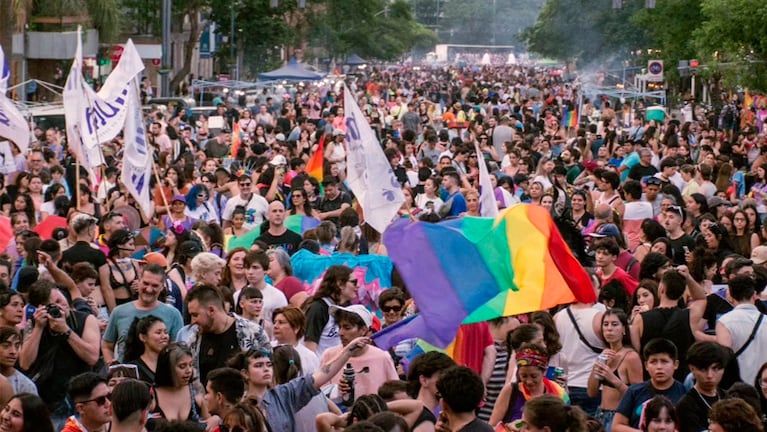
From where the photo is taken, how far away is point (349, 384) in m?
9.15

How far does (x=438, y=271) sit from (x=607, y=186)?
735 centimetres

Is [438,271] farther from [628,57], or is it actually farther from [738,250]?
[628,57]

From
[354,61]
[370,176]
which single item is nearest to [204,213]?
[370,176]

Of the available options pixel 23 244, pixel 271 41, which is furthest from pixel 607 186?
pixel 271 41

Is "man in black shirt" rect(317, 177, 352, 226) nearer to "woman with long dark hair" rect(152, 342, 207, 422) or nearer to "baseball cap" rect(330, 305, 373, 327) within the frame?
"baseball cap" rect(330, 305, 373, 327)

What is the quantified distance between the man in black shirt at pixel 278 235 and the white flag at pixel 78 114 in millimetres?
3313

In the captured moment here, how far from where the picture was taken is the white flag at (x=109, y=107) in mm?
17719

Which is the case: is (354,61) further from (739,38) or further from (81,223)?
(81,223)

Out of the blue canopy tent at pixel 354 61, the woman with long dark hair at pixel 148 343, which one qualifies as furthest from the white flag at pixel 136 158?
the blue canopy tent at pixel 354 61

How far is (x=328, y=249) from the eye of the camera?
1380 cm

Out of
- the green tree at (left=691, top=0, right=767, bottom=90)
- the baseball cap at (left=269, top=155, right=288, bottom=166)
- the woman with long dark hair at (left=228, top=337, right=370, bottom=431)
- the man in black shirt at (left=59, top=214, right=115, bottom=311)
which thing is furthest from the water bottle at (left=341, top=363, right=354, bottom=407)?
the green tree at (left=691, top=0, right=767, bottom=90)

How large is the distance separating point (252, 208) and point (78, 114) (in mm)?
2353

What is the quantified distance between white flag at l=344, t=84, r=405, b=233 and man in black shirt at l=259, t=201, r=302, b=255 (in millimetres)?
875

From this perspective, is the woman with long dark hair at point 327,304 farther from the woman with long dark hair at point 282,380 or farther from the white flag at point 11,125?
the white flag at point 11,125
